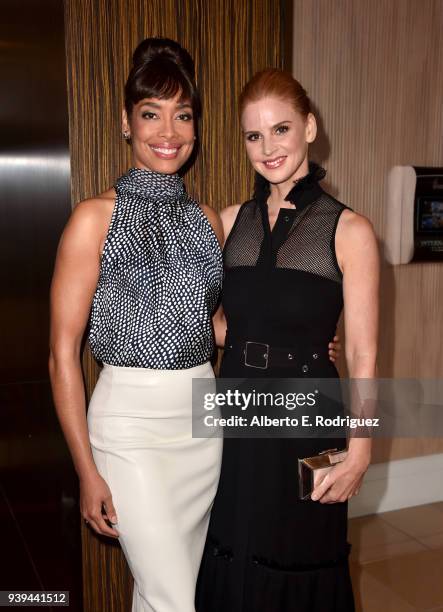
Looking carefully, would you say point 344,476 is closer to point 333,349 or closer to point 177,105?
point 333,349

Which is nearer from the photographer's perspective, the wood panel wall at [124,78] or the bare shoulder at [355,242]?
the bare shoulder at [355,242]

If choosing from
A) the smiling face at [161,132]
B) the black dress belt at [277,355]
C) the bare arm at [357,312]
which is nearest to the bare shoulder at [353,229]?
the bare arm at [357,312]

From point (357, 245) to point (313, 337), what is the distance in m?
0.29

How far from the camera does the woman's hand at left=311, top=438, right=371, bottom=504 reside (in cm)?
192

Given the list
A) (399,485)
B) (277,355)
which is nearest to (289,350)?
(277,355)

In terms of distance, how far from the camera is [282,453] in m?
2.01

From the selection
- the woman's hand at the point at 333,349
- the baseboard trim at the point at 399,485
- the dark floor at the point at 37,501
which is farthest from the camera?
the baseboard trim at the point at 399,485

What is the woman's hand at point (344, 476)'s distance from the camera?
1.92 m

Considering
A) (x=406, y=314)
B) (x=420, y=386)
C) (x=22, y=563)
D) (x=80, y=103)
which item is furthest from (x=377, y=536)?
(x=80, y=103)

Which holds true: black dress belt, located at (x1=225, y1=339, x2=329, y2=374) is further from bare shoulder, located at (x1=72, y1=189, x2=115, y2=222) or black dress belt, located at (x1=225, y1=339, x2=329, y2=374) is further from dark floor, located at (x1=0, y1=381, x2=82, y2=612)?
dark floor, located at (x1=0, y1=381, x2=82, y2=612)

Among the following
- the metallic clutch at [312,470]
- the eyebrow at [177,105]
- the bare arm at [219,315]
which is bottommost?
the metallic clutch at [312,470]

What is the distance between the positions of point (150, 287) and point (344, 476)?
757 millimetres

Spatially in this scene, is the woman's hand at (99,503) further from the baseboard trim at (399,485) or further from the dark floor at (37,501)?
the baseboard trim at (399,485)

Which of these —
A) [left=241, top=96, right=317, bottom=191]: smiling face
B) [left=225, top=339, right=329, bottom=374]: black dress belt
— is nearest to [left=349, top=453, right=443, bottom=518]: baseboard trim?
[left=225, top=339, right=329, bottom=374]: black dress belt
